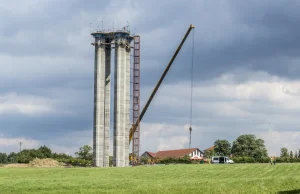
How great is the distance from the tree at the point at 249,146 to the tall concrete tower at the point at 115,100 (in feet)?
266

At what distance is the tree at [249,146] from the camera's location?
18812cm

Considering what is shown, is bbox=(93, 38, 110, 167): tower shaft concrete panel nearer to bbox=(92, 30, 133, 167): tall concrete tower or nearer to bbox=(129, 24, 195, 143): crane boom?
bbox=(92, 30, 133, 167): tall concrete tower

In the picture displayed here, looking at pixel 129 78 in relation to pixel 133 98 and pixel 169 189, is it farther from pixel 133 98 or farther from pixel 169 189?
pixel 169 189

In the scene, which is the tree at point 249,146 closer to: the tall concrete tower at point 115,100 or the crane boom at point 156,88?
the crane boom at point 156,88

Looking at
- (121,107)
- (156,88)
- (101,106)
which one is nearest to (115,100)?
(121,107)

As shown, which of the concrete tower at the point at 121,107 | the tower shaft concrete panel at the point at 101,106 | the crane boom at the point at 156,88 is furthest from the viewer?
the crane boom at the point at 156,88

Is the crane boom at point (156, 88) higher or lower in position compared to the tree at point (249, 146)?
higher

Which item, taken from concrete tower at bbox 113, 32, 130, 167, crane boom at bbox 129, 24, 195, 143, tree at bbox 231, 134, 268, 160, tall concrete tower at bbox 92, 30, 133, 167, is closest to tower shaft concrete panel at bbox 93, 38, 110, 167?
tall concrete tower at bbox 92, 30, 133, 167

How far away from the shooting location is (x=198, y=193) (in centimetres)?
3706

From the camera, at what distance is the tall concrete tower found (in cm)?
11525

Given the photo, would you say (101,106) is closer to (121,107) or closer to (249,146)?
(121,107)

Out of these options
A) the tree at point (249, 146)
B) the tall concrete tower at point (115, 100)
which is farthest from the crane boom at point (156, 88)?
the tree at point (249, 146)

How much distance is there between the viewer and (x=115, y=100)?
11544 cm

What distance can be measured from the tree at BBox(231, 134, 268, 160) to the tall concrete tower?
81.0 m
